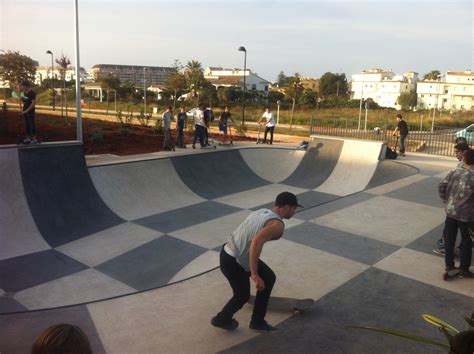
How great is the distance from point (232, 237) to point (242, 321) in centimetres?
98

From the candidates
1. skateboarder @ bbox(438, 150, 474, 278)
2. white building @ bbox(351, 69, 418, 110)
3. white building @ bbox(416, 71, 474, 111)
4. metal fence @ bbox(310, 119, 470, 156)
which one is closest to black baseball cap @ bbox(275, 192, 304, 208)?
skateboarder @ bbox(438, 150, 474, 278)

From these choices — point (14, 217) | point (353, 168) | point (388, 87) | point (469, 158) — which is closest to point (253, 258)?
point (469, 158)

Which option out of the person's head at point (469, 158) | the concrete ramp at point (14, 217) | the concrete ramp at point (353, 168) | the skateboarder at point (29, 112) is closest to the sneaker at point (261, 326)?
the person's head at point (469, 158)

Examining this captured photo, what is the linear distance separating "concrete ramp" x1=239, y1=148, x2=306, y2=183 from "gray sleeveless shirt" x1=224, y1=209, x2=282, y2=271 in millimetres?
9482

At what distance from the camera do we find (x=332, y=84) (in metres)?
101

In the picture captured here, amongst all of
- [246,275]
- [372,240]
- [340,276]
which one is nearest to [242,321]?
[246,275]

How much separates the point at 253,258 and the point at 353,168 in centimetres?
1019

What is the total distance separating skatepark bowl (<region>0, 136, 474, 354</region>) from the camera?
12.6ft

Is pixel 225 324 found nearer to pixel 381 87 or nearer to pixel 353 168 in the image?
pixel 353 168

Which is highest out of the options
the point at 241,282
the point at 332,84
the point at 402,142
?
the point at 332,84

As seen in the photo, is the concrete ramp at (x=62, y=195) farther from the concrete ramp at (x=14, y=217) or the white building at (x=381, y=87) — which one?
the white building at (x=381, y=87)

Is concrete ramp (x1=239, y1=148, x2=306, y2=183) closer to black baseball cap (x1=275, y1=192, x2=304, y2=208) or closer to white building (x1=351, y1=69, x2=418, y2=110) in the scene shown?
black baseball cap (x1=275, y1=192, x2=304, y2=208)

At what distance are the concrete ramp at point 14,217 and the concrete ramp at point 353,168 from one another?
7.58m

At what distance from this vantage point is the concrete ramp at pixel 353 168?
464 inches
